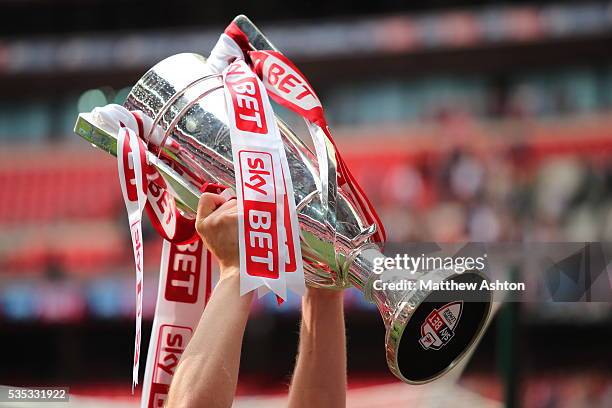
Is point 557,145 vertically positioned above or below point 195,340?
above

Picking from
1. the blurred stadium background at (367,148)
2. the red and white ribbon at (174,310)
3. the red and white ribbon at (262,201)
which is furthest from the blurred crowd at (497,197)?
the red and white ribbon at (262,201)

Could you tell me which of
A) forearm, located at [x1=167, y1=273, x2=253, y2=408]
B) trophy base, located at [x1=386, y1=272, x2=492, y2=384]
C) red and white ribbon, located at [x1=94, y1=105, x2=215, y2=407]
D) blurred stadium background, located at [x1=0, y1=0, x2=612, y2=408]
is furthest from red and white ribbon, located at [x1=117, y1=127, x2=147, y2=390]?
blurred stadium background, located at [x1=0, y1=0, x2=612, y2=408]

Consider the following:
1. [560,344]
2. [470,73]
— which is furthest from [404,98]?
[560,344]

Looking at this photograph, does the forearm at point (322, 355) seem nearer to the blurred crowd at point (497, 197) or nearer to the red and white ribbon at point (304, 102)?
the red and white ribbon at point (304, 102)

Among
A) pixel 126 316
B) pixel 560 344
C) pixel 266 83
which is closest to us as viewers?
pixel 266 83

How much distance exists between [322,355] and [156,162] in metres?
0.24

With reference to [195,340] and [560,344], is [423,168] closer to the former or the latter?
[560,344]

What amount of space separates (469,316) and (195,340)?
23 cm

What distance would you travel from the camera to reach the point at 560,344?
5.56 meters

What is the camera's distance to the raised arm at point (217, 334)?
0.80m

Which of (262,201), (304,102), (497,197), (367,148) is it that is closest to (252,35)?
(304,102)

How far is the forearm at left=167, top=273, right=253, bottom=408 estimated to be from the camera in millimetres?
803

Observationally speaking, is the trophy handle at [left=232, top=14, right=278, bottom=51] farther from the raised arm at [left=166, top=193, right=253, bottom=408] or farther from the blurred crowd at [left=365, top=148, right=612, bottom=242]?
the blurred crowd at [left=365, top=148, right=612, bottom=242]

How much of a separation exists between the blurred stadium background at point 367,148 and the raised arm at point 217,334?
14.3ft
